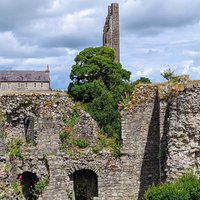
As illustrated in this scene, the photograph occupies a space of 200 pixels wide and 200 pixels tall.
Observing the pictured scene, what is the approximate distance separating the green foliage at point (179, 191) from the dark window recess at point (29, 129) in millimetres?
6290

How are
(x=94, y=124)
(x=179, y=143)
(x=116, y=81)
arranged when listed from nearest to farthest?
(x=179, y=143)
(x=94, y=124)
(x=116, y=81)

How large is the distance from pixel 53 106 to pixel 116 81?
36.0 meters

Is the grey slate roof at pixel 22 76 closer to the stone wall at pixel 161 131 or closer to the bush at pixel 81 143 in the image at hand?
the bush at pixel 81 143

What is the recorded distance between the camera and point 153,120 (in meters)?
18.9

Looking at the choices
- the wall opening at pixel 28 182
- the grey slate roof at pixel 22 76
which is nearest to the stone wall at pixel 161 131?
the wall opening at pixel 28 182

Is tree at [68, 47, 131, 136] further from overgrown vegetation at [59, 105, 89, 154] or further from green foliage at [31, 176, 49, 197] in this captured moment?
green foliage at [31, 176, 49, 197]

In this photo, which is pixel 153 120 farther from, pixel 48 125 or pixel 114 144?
pixel 48 125

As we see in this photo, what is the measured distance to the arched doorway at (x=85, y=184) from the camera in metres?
19.9

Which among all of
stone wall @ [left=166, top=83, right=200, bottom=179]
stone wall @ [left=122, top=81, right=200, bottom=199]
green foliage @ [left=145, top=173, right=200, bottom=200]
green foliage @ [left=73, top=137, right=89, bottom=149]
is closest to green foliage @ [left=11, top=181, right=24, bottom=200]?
green foliage @ [left=73, top=137, right=89, bottom=149]

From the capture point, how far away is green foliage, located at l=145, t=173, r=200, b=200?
14.8 meters

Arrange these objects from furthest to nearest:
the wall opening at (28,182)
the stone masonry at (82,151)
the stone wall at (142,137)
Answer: the wall opening at (28,182) → the stone wall at (142,137) → the stone masonry at (82,151)

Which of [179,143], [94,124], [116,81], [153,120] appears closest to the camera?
[179,143]

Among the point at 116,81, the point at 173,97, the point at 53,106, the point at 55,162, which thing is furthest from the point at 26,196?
the point at 116,81

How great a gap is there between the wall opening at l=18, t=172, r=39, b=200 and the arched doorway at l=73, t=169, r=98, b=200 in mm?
1593
